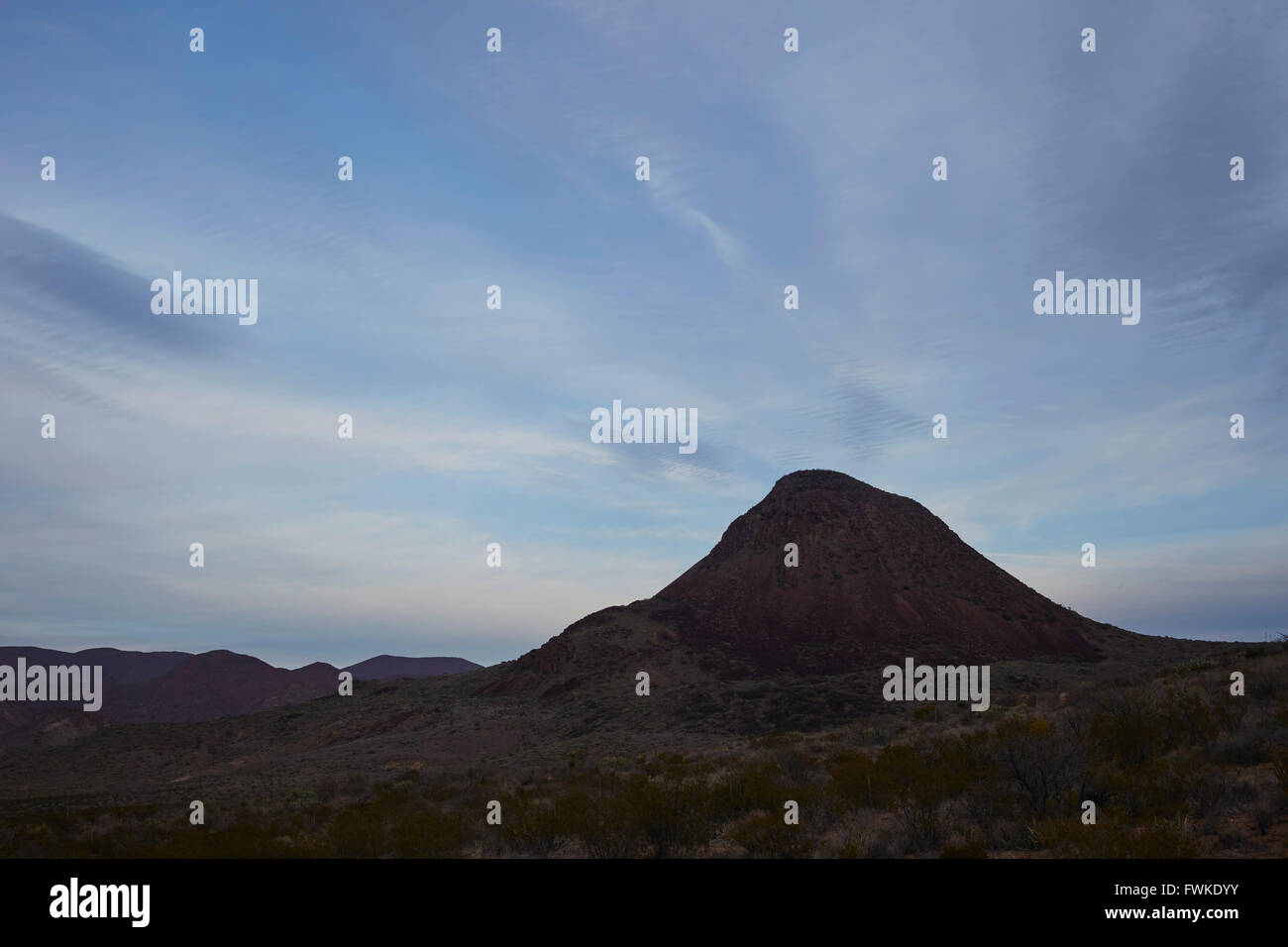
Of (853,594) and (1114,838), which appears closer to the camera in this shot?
(1114,838)

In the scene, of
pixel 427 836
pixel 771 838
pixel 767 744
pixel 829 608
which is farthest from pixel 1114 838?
pixel 829 608

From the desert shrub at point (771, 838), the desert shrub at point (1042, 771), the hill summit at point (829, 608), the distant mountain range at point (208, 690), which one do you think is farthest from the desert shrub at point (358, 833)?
the distant mountain range at point (208, 690)

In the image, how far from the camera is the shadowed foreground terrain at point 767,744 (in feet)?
39.7

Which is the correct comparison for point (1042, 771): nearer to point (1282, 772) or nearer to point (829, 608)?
point (1282, 772)

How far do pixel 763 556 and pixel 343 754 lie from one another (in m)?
43.2

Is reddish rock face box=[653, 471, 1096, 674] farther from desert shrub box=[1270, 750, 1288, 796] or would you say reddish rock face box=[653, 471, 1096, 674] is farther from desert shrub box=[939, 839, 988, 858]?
desert shrub box=[939, 839, 988, 858]

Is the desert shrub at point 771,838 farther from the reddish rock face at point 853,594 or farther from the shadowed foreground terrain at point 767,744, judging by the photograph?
the reddish rock face at point 853,594

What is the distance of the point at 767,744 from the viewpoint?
2703 centimetres

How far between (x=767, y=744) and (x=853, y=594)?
136ft

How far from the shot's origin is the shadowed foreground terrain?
39.7 feet

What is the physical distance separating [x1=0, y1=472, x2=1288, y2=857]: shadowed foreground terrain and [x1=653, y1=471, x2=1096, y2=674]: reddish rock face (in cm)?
27

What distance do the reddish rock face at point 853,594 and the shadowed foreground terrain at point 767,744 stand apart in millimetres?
271

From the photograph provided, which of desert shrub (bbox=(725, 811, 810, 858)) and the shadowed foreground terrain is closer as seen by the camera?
desert shrub (bbox=(725, 811, 810, 858))

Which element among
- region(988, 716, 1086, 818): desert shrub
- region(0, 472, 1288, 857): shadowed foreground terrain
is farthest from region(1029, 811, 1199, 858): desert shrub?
region(988, 716, 1086, 818): desert shrub
